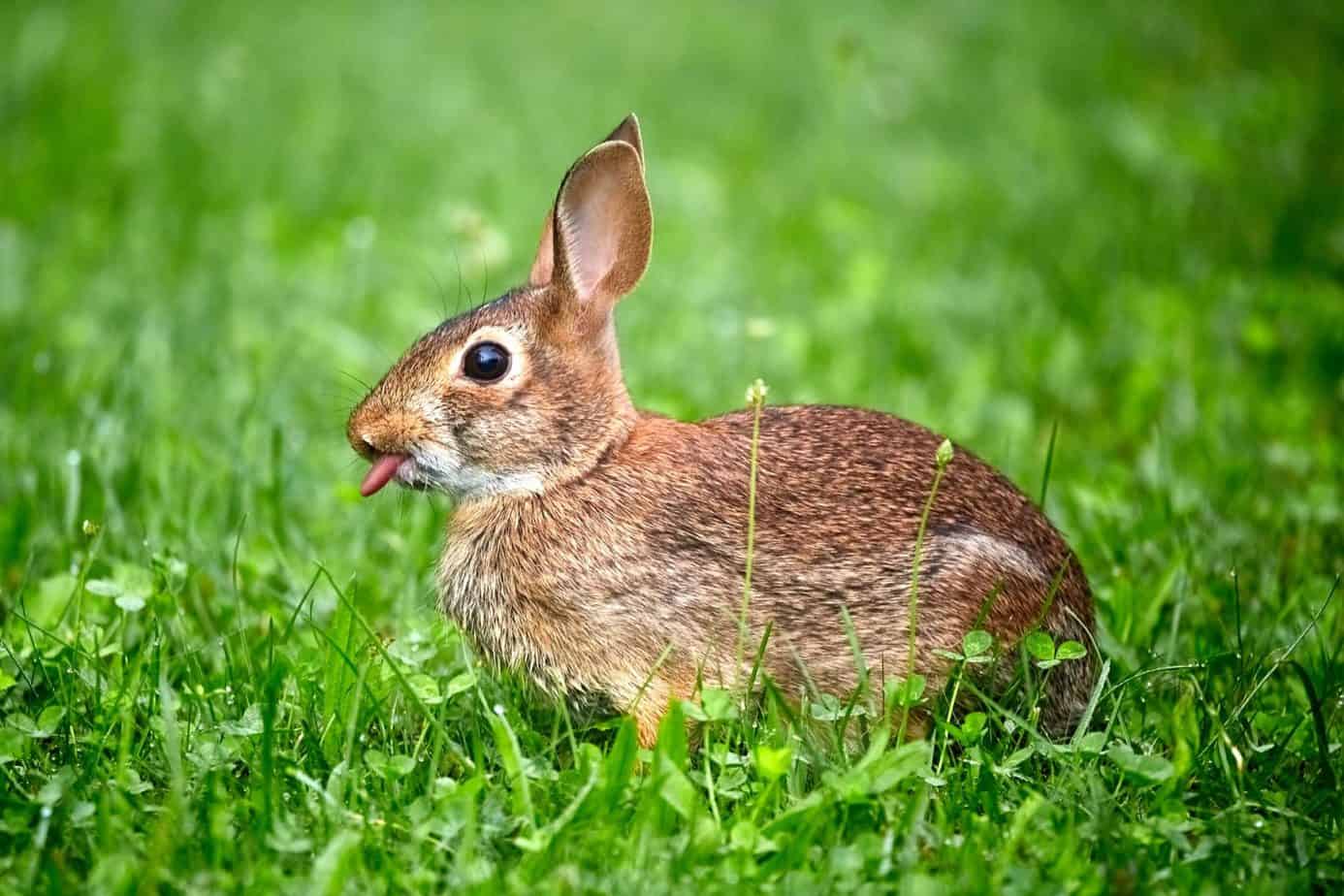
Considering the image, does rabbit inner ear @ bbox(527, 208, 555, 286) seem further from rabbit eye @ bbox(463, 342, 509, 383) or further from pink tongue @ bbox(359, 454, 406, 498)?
pink tongue @ bbox(359, 454, 406, 498)

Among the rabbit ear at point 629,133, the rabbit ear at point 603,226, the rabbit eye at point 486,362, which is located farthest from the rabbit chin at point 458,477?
the rabbit ear at point 629,133

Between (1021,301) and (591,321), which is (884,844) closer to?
(591,321)

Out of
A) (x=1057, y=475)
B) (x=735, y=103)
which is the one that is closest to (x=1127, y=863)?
(x=1057, y=475)

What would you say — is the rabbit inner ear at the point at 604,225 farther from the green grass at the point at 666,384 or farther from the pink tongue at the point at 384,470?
the green grass at the point at 666,384

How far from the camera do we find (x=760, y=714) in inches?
141

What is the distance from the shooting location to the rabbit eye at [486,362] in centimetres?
383

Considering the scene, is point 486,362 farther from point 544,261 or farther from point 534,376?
point 544,261

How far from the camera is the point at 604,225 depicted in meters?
3.97

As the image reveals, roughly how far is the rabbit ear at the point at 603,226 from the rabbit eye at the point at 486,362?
0.23 m

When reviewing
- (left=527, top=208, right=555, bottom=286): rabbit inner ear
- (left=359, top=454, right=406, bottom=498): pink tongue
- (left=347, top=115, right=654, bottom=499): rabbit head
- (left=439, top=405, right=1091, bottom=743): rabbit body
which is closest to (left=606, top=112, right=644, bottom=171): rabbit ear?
(left=347, top=115, right=654, bottom=499): rabbit head

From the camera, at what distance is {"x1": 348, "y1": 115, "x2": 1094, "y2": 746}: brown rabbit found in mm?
3621

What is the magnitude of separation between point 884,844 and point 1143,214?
615 cm

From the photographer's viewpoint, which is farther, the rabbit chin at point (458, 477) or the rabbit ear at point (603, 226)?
the rabbit ear at point (603, 226)

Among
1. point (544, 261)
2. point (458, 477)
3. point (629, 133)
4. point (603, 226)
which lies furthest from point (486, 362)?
point (629, 133)
